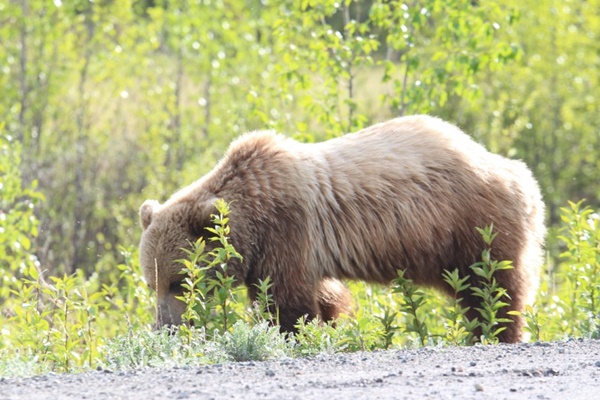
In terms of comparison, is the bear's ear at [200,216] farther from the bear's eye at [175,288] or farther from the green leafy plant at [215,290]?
the green leafy plant at [215,290]

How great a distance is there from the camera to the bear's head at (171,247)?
6547 mm

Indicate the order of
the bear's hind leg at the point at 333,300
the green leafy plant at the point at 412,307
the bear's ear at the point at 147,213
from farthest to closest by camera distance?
the bear's hind leg at the point at 333,300, the bear's ear at the point at 147,213, the green leafy plant at the point at 412,307

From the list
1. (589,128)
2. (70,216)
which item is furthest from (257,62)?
(589,128)

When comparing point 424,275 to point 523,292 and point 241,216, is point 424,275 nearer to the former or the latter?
point 523,292

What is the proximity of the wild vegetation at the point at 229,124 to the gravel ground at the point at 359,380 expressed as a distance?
16.1 inches

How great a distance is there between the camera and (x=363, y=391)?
13.5 ft

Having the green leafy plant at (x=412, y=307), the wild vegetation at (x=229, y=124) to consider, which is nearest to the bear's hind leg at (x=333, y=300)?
the wild vegetation at (x=229, y=124)

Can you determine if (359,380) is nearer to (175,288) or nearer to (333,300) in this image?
(175,288)

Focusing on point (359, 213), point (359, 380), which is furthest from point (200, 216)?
point (359, 380)

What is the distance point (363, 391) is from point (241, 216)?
252 cm

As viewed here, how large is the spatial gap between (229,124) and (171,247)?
4741 millimetres

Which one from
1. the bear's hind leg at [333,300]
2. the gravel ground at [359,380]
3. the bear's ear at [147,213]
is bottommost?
the bear's hind leg at [333,300]

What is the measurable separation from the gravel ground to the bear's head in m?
1.81

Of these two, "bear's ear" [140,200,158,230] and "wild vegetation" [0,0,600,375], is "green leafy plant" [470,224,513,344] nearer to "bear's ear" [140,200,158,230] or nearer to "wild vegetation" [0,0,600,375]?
"wild vegetation" [0,0,600,375]
